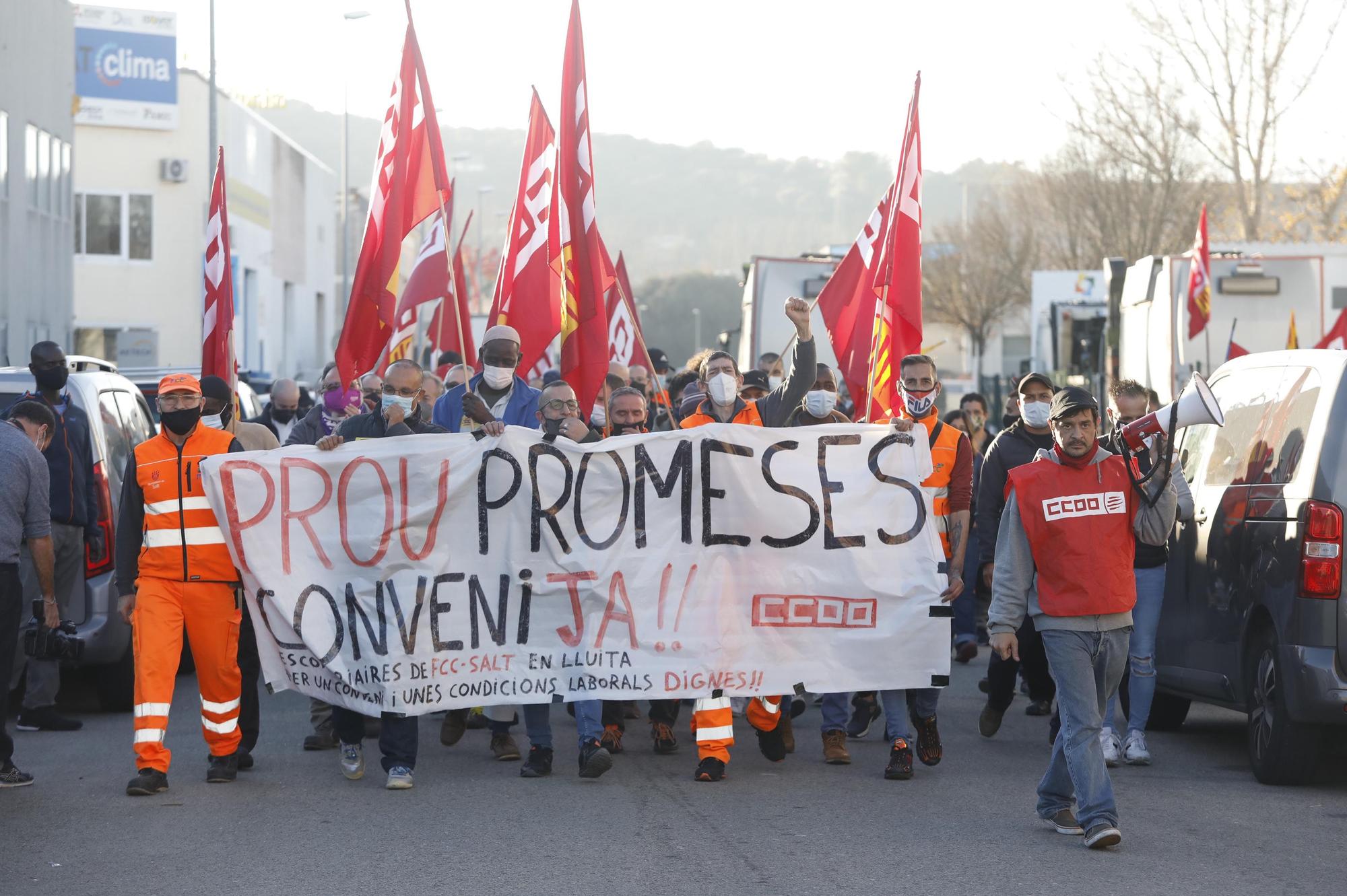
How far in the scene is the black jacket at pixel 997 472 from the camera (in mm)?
9453

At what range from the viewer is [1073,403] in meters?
6.96

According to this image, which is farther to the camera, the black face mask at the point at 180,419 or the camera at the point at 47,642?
the camera at the point at 47,642

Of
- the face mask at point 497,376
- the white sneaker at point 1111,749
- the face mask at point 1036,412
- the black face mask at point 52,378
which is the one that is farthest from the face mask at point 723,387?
the black face mask at point 52,378

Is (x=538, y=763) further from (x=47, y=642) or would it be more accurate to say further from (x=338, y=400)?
(x=338, y=400)

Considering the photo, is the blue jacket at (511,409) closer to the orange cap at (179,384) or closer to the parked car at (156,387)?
the orange cap at (179,384)

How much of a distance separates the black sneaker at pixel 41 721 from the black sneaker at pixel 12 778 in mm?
1719

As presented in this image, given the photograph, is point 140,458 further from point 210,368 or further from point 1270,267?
point 1270,267

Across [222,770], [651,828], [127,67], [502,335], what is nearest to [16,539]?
[222,770]

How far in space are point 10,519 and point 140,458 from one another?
2.11 ft

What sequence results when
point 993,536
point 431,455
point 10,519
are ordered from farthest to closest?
point 993,536 < point 431,455 < point 10,519

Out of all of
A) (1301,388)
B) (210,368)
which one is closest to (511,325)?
(210,368)

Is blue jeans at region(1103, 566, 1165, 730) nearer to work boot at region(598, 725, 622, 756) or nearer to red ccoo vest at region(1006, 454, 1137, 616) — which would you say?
red ccoo vest at region(1006, 454, 1137, 616)

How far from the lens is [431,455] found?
8672 mm

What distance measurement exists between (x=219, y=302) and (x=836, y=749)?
4.48 metres
